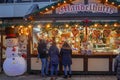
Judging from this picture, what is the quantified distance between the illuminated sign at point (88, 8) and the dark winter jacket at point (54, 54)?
1.81 m

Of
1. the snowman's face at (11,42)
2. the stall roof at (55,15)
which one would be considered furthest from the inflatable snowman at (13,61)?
the stall roof at (55,15)

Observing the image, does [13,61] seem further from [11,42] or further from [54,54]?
[54,54]

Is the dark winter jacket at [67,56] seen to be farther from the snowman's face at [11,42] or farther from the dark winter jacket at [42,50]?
the snowman's face at [11,42]

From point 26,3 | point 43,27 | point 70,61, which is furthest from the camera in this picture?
point 26,3

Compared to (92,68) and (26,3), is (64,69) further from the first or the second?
(26,3)

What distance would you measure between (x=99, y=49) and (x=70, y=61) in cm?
188

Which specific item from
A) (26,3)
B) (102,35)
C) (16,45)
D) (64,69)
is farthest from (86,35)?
(26,3)

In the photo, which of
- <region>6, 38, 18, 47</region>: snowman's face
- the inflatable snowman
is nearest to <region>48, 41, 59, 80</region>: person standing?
the inflatable snowman

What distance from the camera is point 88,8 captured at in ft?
58.1

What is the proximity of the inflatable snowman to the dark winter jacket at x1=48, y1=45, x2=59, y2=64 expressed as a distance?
1601 mm

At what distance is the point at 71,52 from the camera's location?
57.3 ft

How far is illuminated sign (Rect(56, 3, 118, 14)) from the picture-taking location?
17609 mm

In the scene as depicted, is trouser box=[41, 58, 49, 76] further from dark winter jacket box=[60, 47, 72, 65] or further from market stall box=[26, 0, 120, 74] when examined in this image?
dark winter jacket box=[60, 47, 72, 65]

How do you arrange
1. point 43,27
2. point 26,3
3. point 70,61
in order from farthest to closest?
1. point 26,3
2. point 43,27
3. point 70,61
